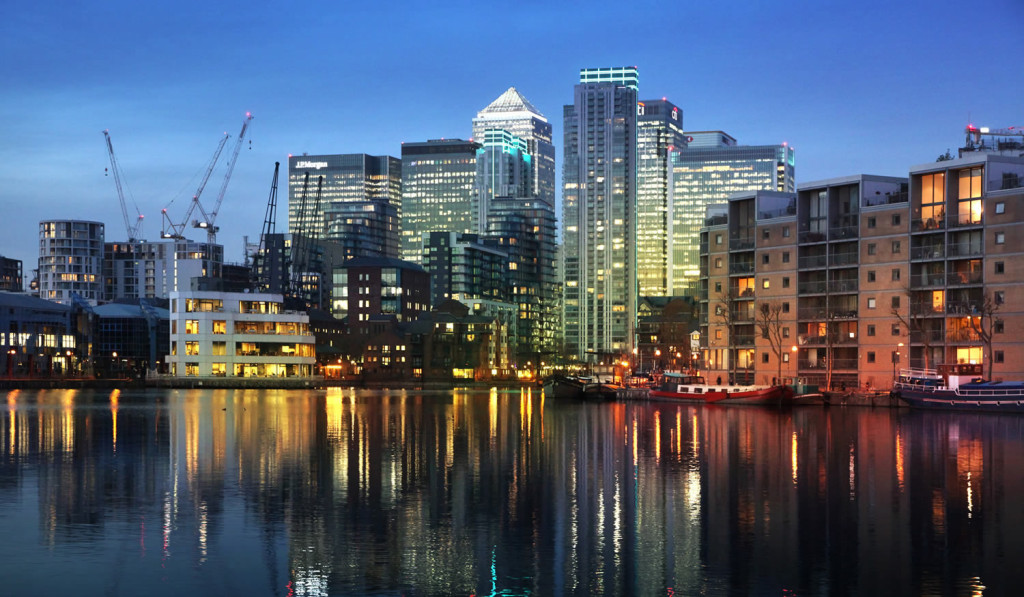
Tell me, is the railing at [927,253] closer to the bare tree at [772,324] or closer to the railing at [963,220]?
the railing at [963,220]

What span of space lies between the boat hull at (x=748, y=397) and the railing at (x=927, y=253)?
68.5ft

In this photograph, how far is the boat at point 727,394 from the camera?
11531cm

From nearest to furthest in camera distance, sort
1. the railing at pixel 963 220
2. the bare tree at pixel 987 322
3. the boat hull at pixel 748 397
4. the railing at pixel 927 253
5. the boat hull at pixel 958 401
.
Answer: the boat hull at pixel 958 401, the bare tree at pixel 987 322, the railing at pixel 963 220, the boat hull at pixel 748 397, the railing at pixel 927 253

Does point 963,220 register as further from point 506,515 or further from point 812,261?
point 506,515

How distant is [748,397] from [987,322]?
25228mm

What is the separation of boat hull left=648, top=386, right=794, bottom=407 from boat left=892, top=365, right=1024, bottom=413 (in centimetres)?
1117

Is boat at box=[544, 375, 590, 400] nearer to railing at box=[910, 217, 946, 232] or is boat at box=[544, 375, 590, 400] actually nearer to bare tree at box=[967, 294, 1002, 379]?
railing at box=[910, 217, 946, 232]

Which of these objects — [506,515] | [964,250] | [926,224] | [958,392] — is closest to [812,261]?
[926,224]

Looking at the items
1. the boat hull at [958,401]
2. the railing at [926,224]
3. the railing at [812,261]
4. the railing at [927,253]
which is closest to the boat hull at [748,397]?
the boat hull at [958,401]

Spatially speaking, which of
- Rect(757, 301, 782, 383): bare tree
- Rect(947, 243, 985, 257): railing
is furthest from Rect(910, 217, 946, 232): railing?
Rect(757, 301, 782, 383): bare tree

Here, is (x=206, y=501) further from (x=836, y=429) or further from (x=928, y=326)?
(x=928, y=326)

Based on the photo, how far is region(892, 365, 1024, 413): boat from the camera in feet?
323

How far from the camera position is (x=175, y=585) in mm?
24188

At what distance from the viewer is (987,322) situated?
114 m
